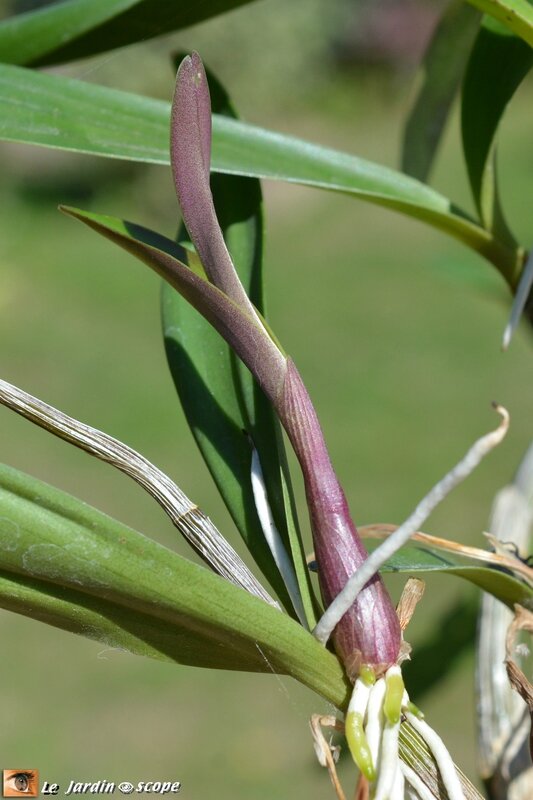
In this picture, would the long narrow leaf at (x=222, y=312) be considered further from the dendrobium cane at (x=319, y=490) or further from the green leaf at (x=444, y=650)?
the green leaf at (x=444, y=650)

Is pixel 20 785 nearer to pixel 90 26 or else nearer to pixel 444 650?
pixel 90 26

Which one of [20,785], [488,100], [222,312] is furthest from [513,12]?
[20,785]

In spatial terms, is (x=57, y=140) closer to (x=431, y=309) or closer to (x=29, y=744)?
(x=29, y=744)

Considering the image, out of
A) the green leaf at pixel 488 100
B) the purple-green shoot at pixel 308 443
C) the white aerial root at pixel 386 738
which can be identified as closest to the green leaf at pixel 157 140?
the green leaf at pixel 488 100

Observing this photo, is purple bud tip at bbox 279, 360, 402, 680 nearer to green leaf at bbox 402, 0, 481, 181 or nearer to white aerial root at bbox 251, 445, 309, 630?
white aerial root at bbox 251, 445, 309, 630

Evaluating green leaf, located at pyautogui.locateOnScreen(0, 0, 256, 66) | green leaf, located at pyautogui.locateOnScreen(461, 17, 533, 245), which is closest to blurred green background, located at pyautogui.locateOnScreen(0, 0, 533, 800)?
green leaf, located at pyautogui.locateOnScreen(0, 0, 256, 66)

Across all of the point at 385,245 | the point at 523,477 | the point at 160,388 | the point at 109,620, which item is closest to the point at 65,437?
the point at 109,620
